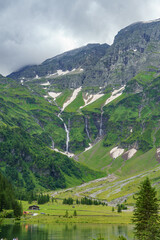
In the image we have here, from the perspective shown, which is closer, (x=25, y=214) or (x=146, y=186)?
(x=146, y=186)

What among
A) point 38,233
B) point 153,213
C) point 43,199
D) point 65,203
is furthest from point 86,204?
point 153,213

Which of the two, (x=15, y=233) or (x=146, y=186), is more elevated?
(x=146, y=186)

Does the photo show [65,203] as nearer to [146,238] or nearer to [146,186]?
[146,186]

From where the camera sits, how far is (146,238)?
3000 cm

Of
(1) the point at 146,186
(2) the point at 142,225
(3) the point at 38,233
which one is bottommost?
(3) the point at 38,233

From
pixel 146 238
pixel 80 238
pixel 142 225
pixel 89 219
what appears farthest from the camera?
pixel 89 219

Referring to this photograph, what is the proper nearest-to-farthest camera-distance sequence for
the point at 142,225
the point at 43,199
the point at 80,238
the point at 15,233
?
1. the point at 142,225
2. the point at 80,238
3. the point at 15,233
4. the point at 43,199

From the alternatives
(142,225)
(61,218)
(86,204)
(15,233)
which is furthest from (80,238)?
(86,204)

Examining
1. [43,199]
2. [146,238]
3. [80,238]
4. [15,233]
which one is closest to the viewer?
[146,238]

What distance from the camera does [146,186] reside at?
43.9 meters

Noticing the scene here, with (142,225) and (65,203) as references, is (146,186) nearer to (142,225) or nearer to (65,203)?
(142,225)

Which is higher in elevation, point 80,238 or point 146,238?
point 146,238

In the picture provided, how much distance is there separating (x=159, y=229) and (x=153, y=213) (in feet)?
38.2

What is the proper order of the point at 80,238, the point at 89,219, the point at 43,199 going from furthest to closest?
1. the point at 43,199
2. the point at 89,219
3. the point at 80,238
